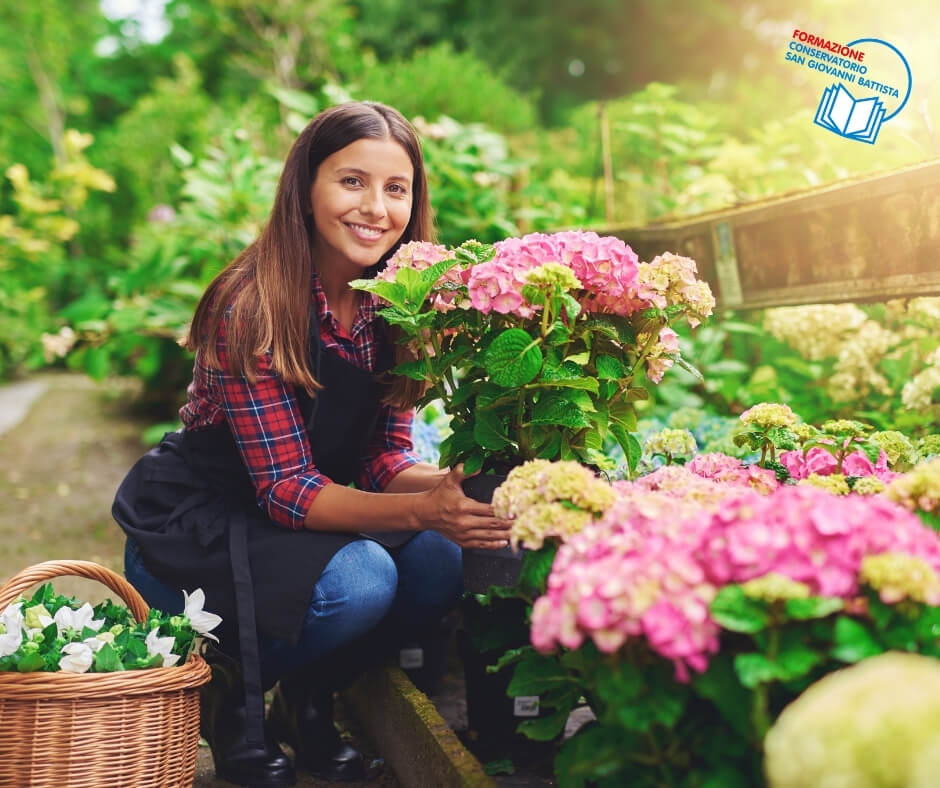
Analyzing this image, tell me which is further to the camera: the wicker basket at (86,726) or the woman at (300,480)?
the woman at (300,480)

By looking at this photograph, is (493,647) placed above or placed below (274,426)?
below

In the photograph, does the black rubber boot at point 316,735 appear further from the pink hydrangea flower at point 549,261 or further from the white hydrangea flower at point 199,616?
the pink hydrangea flower at point 549,261

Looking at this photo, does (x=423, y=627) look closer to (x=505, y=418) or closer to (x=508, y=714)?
(x=508, y=714)

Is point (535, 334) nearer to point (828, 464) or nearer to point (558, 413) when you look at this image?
point (558, 413)

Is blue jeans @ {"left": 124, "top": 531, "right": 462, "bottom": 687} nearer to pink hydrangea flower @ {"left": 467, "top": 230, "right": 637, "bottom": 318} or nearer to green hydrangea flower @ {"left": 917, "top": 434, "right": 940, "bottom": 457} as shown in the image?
pink hydrangea flower @ {"left": 467, "top": 230, "right": 637, "bottom": 318}

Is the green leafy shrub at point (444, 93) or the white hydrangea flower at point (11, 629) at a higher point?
the green leafy shrub at point (444, 93)

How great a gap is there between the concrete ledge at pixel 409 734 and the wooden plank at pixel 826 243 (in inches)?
55.5

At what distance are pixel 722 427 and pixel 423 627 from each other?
1.19 metres

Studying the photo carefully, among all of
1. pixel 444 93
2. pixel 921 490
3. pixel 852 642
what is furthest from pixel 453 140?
pixel 852 642

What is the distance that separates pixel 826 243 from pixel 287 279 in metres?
1.37

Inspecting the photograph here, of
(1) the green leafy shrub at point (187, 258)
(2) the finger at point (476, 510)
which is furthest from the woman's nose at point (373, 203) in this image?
(1) the green leafy shrub at point (187, 258)

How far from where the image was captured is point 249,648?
196 cm

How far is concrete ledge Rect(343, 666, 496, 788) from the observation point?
1714 millimetres

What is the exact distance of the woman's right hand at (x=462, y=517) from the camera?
5.65 ft
